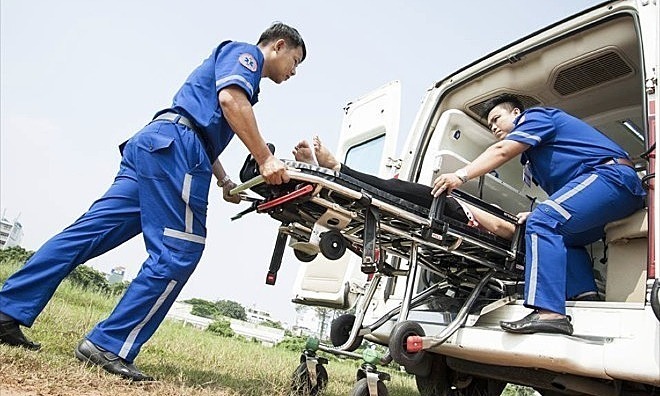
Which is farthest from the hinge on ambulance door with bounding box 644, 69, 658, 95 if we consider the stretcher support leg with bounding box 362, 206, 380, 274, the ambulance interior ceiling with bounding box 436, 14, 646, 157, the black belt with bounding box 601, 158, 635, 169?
the stretcher support leg with bounding box 362, 206, 380, 274

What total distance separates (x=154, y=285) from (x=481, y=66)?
236 centimetres

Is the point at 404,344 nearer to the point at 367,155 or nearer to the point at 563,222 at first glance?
the point at 563,222

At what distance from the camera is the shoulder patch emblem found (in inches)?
99.7

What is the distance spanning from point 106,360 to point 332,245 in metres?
1.07

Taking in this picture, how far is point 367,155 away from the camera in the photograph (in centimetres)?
420

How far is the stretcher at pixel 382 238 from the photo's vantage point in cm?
228

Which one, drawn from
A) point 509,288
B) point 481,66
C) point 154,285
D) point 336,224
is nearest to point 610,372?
point 509,288

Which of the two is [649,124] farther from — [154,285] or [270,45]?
[154,285]

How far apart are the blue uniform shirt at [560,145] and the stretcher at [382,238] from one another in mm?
335

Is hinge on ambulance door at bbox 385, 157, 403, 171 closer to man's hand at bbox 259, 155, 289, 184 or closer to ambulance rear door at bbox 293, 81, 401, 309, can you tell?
ambulance rear door at bbox 293, 81, 401, 309

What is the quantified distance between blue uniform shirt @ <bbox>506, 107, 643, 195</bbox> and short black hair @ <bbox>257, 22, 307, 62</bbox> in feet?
3.93

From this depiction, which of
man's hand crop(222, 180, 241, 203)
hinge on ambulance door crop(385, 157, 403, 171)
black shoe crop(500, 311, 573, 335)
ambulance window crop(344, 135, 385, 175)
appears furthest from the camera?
ambulance window crop(344, 135, 385, 175)

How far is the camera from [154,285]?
234 centimetres

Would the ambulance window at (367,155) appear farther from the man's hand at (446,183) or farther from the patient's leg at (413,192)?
the man's hand at (446,183)
